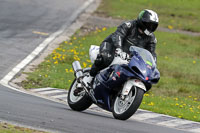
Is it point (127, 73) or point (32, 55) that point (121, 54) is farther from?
point (32, 55)

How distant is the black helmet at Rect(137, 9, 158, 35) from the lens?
9.21 metres

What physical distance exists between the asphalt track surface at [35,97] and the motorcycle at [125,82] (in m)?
0.26

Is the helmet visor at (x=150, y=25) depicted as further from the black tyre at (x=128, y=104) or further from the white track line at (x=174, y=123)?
the white track line at (x=174, y=123)

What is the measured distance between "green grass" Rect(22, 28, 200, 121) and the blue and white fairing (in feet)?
7.10

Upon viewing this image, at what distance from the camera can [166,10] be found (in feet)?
108

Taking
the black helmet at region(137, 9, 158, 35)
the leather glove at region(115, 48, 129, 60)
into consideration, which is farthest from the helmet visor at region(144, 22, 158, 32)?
the leather glove at region(115, 48, 129, 60)

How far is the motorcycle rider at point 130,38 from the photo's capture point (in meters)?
9.27

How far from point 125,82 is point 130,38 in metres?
1.03

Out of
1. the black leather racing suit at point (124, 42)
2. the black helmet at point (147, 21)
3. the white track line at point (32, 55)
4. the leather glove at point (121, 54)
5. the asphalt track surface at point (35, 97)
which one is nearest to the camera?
the asphalt track surface at point (35, 97)

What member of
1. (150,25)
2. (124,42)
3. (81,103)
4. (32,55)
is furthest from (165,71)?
(150,25)

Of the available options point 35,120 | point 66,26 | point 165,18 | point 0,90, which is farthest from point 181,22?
point 35,120

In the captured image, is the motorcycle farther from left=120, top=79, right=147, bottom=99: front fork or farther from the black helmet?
the black helmet

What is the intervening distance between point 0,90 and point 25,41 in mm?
8575

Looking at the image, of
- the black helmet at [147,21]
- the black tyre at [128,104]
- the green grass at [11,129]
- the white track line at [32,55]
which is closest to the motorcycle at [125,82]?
the black tyre at [128,104]
